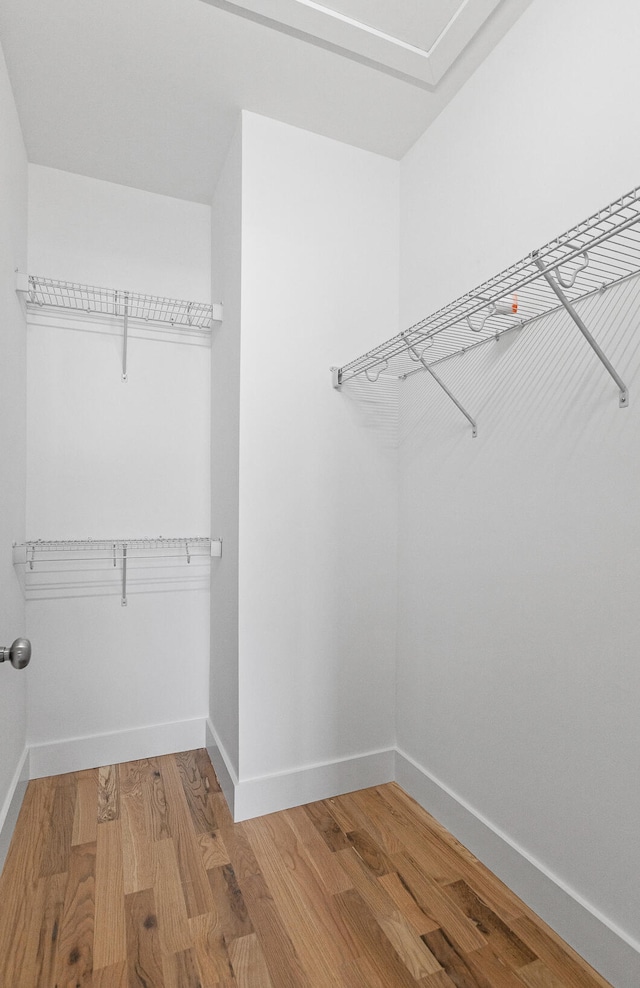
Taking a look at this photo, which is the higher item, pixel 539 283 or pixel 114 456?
pixel 539 283

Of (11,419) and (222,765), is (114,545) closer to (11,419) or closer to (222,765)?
(11,419)

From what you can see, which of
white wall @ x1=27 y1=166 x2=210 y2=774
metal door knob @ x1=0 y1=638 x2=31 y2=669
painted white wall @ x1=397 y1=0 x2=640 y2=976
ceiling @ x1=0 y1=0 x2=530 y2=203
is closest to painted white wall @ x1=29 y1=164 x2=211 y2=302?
white wall @ x1=27 y1=166 x2=210 y2=774

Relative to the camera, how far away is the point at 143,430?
2324 millimetres

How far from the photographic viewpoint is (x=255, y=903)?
1.48 m

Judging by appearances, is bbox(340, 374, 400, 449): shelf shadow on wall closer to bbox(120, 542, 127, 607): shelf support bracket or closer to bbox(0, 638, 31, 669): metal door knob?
bbox(120, 542, 127, 607): shelf support bracket

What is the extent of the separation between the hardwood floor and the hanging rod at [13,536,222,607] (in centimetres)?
88

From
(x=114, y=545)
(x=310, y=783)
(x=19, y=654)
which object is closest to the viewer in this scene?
(x=19, y=654)

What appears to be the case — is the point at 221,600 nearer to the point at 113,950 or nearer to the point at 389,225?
the point at 113,950

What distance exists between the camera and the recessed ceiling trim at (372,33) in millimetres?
1467

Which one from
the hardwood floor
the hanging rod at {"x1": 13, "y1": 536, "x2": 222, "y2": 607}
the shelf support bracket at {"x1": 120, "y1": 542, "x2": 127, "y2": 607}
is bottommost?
the hardwood floor

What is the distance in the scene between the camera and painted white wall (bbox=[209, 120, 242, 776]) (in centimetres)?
194

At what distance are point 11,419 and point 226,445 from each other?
2.44 feet

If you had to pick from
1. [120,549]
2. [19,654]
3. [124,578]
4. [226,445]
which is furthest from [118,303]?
[19,654]

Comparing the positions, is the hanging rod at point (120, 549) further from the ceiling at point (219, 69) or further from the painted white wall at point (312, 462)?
the ceiling at point (219, 69)
